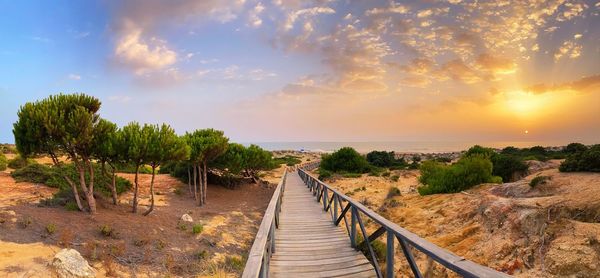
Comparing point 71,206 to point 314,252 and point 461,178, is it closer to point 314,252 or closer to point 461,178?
point 314,252

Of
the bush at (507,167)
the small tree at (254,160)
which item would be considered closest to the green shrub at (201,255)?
the small tree at (254,160)

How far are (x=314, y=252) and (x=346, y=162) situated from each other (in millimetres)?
29233

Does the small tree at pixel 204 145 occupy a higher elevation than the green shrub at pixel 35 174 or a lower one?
higher

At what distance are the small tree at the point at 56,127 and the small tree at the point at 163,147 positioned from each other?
2084 mm

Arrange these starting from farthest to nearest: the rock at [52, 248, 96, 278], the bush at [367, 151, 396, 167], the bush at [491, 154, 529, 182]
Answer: the bush at [367, 151, 396, 167] < the bush at [491, 154, 529, 182] < the rock at [52, 248, 96, 278]

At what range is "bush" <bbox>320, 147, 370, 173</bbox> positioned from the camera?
34844 mm

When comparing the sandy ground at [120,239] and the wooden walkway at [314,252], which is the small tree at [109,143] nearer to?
the sandy ground at [120,239]

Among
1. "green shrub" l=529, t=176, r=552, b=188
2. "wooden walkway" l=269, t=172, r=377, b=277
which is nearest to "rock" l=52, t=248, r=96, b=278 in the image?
"wooden walkway" l=269, t=172, r=377, b=277

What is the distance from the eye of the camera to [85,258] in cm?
805

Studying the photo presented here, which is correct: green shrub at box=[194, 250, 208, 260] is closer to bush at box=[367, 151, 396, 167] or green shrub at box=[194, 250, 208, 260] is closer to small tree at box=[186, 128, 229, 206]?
small tree at box=[186, 128, 229, 206]

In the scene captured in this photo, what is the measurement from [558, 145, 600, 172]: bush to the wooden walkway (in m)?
10.2

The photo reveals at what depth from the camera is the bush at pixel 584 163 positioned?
11865mm

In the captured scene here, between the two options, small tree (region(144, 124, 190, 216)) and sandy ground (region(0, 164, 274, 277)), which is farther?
small tree (region(144, 124, 190, 216))

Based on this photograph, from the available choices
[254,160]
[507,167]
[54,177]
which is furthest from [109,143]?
[507,167]
